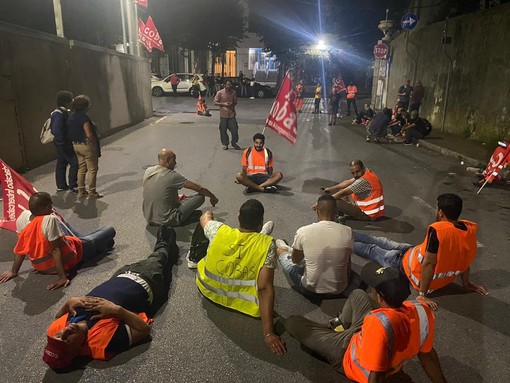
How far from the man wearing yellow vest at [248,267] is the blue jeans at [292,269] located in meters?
0.73

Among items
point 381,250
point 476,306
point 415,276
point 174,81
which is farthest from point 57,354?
point 174,81

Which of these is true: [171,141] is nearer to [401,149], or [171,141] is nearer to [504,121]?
[401,149]

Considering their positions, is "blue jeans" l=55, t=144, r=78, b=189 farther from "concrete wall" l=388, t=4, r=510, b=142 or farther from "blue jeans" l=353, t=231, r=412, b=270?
"concrete wall" l=388, t=4, r=510, b=142

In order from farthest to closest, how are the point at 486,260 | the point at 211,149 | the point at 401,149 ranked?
the point at 401,149
the point at 211,149
the point at 486,260

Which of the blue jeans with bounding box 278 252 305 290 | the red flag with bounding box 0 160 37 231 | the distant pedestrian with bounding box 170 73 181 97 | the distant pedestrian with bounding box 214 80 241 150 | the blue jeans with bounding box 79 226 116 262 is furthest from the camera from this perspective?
the distant pedestrian with bounding box 170 73 181 97

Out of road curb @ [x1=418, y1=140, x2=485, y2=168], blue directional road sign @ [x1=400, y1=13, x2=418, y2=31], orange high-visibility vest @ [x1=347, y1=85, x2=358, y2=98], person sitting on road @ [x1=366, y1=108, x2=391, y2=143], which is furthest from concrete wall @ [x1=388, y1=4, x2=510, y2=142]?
orange high-visibility vest @ [x1=347, y1=85, x2=358, y2=98]

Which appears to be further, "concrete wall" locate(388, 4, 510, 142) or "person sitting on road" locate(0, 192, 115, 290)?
"concrete wall" locate(388, 4, 510, 142)

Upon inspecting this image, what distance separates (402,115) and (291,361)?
1329cm

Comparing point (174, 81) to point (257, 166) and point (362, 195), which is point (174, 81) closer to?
point (257, 166)

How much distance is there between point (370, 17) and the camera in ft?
110

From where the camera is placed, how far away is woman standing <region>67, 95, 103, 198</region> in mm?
6812

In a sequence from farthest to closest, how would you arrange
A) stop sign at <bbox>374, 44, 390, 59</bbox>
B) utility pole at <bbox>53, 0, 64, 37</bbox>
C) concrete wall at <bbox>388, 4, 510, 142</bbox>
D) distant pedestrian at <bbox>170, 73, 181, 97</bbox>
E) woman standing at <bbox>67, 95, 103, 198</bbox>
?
1. distant pedestrian at <bbox>170, 73, 181, 97</bbox>
2. stop sign at <bbox>374, 44, 390, 59</bbox>
3. concrete wall at <bbox>388, 4, 510, 142</bbox>
4. utility pole at <bbox>53, 0, 64, 37</bbox>
5. woman standing at <bbox>67, 95, 103, 198</bbox>

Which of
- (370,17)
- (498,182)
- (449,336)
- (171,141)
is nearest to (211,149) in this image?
(171,141)

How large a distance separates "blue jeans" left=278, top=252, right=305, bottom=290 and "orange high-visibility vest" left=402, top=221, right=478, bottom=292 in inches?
44.6
